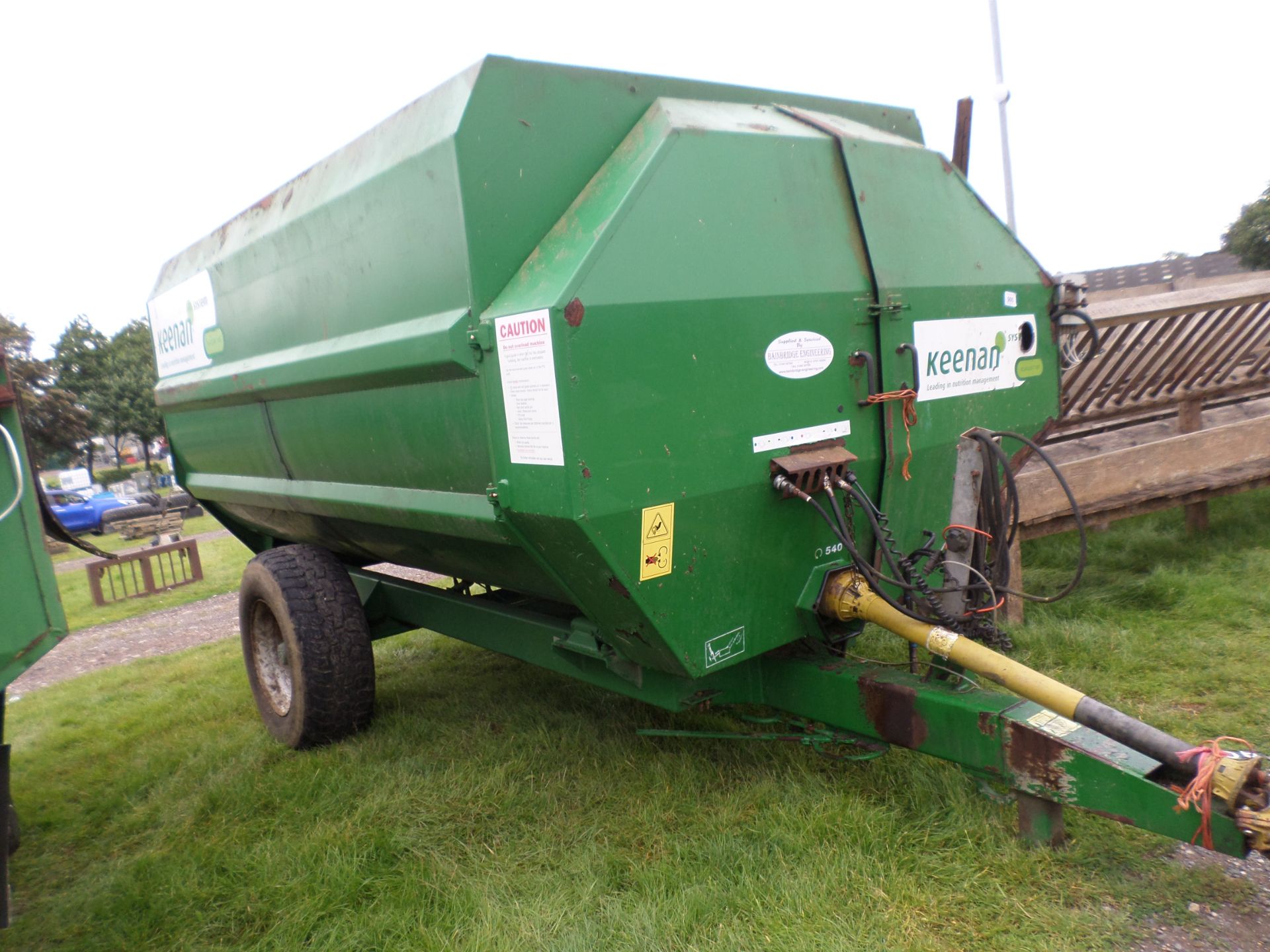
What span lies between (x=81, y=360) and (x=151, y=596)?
2899 cm

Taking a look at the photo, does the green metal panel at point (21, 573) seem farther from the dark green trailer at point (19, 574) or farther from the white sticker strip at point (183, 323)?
the white sticker strip at point (183, 323)

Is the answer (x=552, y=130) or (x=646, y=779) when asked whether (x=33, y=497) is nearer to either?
(x=552, y=130)

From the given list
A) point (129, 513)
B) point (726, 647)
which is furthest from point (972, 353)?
point (129, 513)

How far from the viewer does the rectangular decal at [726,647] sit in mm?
2658

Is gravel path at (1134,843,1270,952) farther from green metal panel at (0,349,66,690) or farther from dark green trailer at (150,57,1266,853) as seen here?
green metal panel at (0,349,66,690)

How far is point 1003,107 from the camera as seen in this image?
10.4 metres

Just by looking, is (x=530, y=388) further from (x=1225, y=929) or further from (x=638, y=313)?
(x=1225, y=929)

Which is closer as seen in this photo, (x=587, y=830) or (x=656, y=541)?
(x=656, y=541)

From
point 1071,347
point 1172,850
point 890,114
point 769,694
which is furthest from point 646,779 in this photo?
point 890,114

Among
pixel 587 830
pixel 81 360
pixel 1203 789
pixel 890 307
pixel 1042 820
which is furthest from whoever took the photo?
pixel 81 360

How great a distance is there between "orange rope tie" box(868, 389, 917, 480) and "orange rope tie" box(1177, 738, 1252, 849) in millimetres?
1181

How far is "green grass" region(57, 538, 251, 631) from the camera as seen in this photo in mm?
8891

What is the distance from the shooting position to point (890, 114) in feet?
11.3

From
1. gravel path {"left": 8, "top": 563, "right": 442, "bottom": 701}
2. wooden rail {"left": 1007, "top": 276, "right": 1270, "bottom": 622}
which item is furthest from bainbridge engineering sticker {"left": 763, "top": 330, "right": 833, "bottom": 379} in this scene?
gravel path {"left": 8, "top": 563, "right": 442, "bottom": 701}
